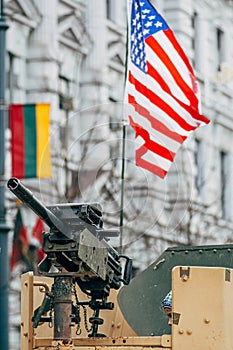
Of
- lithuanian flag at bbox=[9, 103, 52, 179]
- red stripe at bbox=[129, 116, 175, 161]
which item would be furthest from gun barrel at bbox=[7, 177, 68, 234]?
lithuanian flag at bbox=[9, 103, 52, 179]

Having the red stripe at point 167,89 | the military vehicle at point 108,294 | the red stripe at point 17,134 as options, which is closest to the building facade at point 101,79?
the red stripe at point 17,134

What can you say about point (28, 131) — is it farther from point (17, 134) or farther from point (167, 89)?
point (167, 89)

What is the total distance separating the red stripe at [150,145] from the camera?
1145cm

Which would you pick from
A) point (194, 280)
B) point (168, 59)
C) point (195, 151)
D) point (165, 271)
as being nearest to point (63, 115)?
point (195, 151)

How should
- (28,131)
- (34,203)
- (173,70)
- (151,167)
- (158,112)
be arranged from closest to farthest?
1. (34,203)
2. (151,167)
3. (158,112)
4. (173,70)
5. (28,131)

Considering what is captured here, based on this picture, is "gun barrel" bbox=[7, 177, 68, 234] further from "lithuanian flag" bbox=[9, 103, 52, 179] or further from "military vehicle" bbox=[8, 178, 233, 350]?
"lithuanian flag" bbox=[9, 103, 52, 179]

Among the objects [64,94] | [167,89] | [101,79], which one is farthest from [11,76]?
[167,89]

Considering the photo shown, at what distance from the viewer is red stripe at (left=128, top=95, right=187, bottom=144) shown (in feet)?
38.4

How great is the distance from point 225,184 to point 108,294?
22.4 meters

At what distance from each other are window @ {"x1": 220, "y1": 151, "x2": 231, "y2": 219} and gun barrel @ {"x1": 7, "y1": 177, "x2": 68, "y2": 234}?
21504mm

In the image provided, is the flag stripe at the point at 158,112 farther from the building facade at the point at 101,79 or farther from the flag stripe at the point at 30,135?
the flag stripe at the point at 30,135

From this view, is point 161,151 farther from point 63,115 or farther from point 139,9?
point 63,115

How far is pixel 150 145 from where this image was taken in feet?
38.2

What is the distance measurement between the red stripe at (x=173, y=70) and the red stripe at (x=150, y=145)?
3.54 feet
